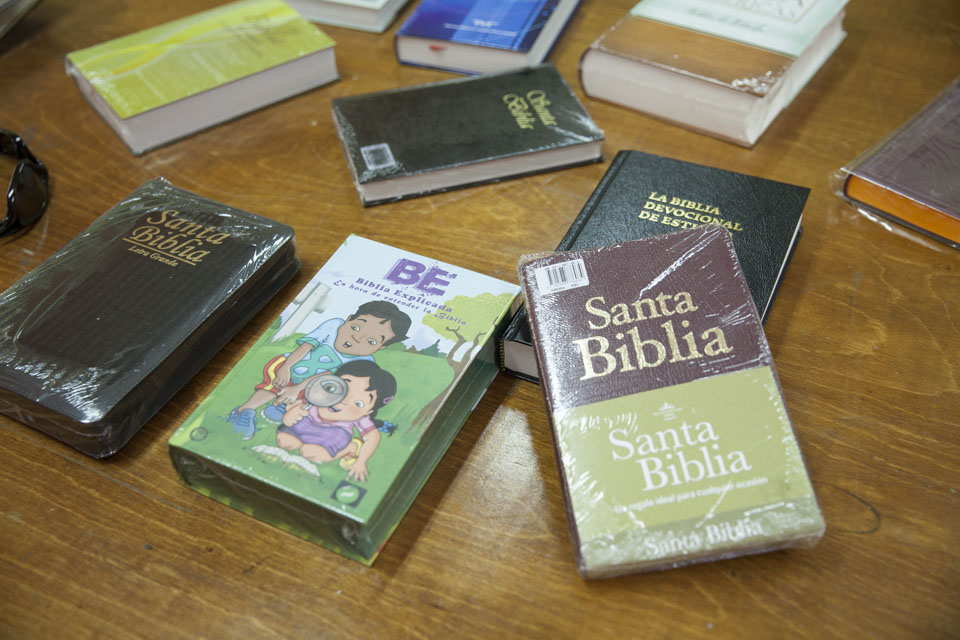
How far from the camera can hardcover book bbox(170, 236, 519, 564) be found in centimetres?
61

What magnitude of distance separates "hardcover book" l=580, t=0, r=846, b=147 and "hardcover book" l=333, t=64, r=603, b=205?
0.10 metres

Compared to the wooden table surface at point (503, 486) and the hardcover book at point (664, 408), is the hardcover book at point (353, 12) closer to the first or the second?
the wooden table surface at point (503, 486)

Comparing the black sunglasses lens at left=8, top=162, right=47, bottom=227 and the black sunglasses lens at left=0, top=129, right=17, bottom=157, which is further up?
the black sunglasses lens at left=0, top=129, right=17, bottom=157

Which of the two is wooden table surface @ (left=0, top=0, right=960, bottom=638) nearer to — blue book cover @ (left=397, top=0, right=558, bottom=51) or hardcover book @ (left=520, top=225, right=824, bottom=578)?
hardcover book @ (left=520, top=225, right=824, bottom=578)

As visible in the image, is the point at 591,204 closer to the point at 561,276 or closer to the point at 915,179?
the point at 561,276

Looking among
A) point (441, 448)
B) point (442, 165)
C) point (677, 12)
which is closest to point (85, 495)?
point (441, 448)

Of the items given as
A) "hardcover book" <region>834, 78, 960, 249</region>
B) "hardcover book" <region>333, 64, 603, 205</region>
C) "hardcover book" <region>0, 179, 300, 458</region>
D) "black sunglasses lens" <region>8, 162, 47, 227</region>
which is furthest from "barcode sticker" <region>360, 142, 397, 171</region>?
"hardcover book" <region>834, 78, 960, 249</region>

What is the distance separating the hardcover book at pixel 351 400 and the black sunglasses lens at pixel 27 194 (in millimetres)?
391

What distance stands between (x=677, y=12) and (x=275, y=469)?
0.82 meters

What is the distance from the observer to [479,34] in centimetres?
106

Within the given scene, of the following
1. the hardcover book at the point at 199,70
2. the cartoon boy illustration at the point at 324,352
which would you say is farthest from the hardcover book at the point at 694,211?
the hardcover book at the point at 199,70

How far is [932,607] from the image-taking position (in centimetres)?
59

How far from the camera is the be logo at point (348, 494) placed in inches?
23.2

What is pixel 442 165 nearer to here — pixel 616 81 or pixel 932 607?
pixel 616 81
